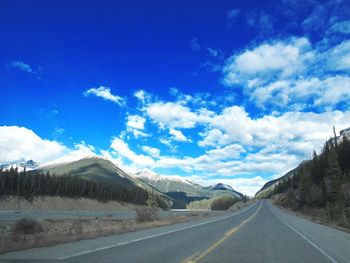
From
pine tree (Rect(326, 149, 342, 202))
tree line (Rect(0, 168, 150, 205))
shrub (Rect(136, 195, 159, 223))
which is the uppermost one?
Answer: tree line (Rect(0, 168, 150, 205))

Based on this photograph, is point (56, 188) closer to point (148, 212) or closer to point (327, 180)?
point (327, 180)

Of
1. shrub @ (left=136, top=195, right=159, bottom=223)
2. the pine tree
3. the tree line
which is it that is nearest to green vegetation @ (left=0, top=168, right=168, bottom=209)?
the tree line

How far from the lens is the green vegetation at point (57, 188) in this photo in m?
101

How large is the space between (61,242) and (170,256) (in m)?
5.53

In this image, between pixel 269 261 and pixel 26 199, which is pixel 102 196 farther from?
pixel 269 261

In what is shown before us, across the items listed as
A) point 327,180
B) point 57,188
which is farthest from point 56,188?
point 327,180

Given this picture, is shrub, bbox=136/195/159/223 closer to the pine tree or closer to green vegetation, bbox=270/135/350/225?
green vegetation, bbox=270/135/350/225

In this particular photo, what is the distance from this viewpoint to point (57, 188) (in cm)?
11956

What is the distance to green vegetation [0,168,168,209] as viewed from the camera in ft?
332

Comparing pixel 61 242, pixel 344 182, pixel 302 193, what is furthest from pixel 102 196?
pixel 61 242

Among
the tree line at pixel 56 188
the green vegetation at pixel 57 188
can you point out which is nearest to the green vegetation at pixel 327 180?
the green vegetation at pixel 57 188

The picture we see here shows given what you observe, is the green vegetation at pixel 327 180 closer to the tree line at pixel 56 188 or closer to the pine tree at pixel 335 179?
the pine tree at pixel 335 179

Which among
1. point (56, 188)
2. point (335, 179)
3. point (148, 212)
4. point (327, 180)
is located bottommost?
point (148, 212)

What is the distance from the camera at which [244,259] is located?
10.9 m
